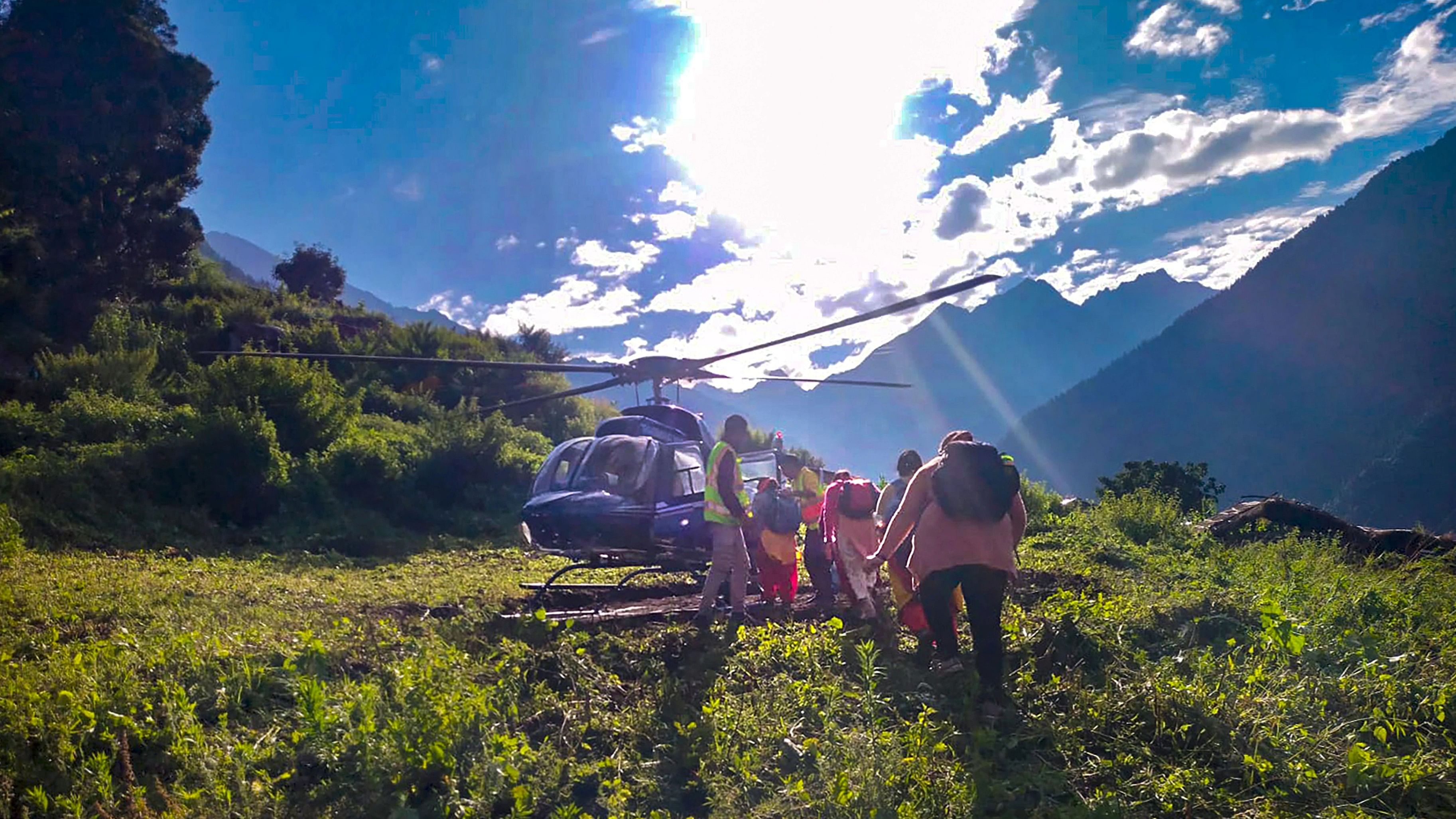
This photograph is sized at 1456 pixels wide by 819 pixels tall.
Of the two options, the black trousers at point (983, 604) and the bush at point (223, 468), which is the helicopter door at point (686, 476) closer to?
the black trousers at point (983, 604)

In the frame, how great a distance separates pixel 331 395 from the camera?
20625 mm

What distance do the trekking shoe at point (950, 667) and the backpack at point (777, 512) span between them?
267 cm

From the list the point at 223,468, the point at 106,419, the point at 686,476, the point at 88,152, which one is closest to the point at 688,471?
the point at 686,476

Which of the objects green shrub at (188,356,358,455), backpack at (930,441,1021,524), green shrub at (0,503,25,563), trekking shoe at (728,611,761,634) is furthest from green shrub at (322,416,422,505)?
backpack at (930,441,1021,524)

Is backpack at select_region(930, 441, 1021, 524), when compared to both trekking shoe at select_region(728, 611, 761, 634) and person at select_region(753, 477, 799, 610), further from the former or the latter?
person at select_region(753, 477, 799, 610)

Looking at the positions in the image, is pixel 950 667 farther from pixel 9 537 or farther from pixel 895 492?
pixel 9 537

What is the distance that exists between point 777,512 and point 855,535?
959mm

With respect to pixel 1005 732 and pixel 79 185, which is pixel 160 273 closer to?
pixel 79 185

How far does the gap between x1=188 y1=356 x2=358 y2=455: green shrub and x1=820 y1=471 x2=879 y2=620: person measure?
15.3 metres

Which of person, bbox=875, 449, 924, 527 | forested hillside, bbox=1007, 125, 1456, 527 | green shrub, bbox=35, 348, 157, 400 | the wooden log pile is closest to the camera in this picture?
person, bbox=875, 449, 924, 527

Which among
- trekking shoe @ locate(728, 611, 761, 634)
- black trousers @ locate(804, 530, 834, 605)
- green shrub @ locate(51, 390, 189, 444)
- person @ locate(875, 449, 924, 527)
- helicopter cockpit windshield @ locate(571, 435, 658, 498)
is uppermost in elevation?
green shrub @ locate(51, 390, 189, 444)

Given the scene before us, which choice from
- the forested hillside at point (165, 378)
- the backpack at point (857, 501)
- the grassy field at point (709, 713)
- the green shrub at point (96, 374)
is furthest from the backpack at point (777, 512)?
the green shrub at point (96, 374)

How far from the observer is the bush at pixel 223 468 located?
14664mm

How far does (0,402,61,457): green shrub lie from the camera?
13594 mm
